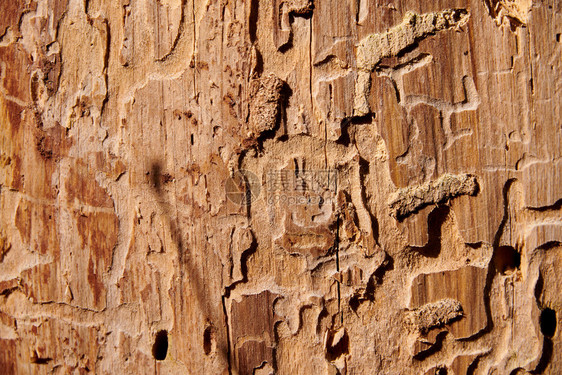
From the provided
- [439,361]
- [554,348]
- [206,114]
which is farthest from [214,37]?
[554,348]

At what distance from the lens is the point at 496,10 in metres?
1.01

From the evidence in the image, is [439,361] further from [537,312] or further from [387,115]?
[387,115]

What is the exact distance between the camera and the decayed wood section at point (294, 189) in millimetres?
1011

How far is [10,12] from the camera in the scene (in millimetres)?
1216

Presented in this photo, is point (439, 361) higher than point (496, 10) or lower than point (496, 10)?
lower

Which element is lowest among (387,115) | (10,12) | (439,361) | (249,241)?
(439,361)

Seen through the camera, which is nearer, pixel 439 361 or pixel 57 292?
pixel 439 361

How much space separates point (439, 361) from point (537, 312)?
0.97 ft

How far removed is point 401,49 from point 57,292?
1263mm

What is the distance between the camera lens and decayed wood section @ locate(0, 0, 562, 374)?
101 cm

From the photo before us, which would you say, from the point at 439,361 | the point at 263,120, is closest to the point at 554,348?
the point at 439,361

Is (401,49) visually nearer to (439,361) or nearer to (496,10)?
(496,10)

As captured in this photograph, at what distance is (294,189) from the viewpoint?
3.49 feet

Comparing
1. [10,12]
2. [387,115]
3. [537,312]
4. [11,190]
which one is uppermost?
[10,12]
